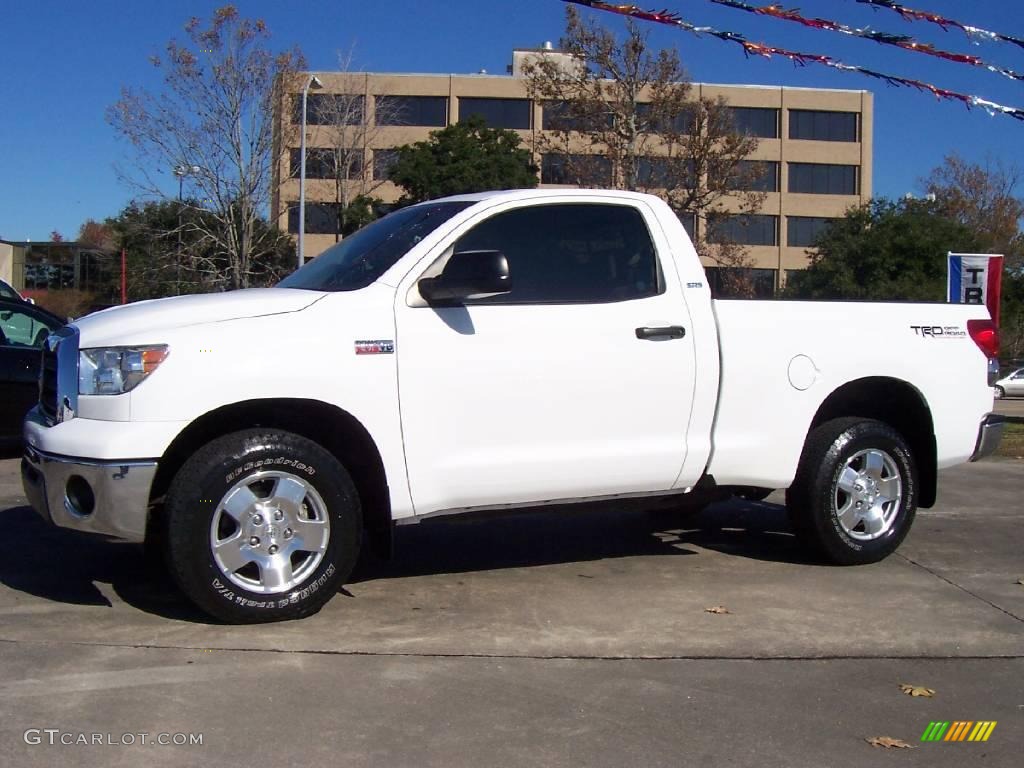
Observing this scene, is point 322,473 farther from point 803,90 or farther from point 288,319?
point 803,90

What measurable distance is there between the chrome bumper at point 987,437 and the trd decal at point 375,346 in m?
3.82

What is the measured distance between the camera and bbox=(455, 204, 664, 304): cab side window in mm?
5520

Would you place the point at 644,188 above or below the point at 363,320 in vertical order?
above

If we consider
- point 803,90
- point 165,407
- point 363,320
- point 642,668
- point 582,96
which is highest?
point 803,90

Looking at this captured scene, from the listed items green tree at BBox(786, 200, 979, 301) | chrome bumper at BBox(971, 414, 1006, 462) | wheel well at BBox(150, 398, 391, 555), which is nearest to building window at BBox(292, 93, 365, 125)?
green tree at BBox(786, 200, 979, 301)

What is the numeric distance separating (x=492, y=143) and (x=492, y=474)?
113 ft

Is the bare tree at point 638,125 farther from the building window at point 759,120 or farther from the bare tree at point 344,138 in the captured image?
the building window at point 759,120

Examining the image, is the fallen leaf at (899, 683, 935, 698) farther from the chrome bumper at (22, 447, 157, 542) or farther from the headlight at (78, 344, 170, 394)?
the headlight at (78, 344, 170, 394)

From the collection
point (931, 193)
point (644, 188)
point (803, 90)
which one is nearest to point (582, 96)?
point (644, 188)

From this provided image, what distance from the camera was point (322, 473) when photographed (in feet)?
16.3

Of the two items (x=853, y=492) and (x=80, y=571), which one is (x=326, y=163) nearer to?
(x=80, y=571)

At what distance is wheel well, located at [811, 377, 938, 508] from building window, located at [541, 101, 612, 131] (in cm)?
2394

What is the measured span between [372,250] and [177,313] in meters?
1.09

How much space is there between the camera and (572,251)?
569cm
